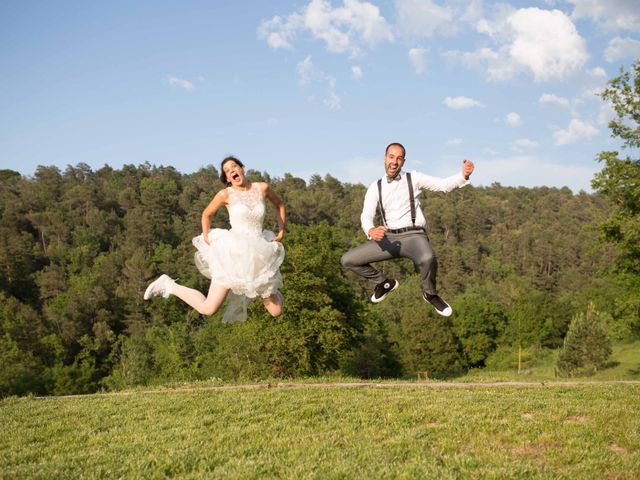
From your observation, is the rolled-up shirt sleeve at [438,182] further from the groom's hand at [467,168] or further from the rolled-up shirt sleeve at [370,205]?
the rolled-up shirt sleeve at [370,205]

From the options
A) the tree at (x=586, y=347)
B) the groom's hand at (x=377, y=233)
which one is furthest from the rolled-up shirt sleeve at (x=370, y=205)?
the tree at (x=586, y=347)

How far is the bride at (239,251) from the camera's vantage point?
7.84m

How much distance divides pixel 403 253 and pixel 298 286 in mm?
19716

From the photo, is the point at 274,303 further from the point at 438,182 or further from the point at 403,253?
the point at 438,182

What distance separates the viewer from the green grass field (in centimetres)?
594

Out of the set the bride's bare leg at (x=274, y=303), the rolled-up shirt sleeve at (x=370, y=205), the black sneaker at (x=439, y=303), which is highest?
the rolled-up shirt sleeve at (x=370, y=205)

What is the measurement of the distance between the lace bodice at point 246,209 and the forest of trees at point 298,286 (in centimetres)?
1702

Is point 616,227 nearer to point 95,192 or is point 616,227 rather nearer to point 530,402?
point 530,402

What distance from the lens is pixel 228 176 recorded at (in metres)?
8.27

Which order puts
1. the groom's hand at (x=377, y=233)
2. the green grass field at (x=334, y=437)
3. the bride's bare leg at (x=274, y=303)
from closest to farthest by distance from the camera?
the green grass field at (x=334, y=437) → the groom's hand at (x=377, y=233) → the bride's bare leg at (x=274, y=303)

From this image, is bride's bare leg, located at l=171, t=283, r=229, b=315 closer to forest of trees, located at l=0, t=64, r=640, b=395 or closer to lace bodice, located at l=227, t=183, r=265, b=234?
lace bodice, located at l=227, t=183, r=265, b=234

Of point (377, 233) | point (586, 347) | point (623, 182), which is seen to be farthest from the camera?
point (586, 347)

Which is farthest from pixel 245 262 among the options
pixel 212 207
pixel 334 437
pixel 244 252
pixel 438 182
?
pixel 438 182

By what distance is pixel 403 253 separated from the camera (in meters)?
7.86
